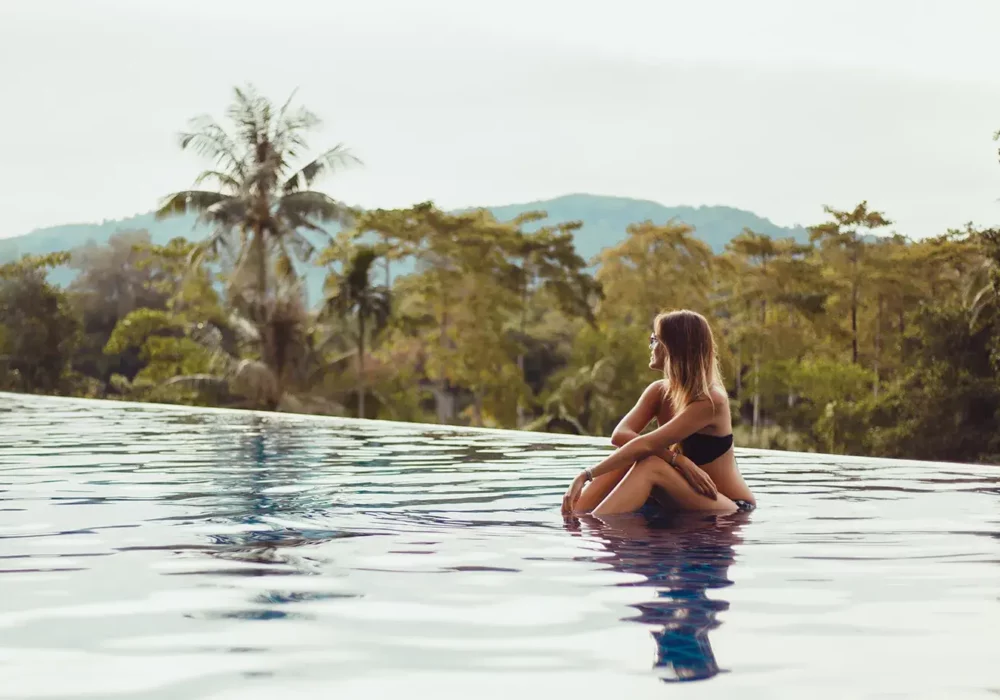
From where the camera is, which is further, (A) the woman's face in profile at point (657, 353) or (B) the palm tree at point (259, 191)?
(B) the palm tree at point (259, 191)

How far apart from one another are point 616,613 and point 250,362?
30.2 metres

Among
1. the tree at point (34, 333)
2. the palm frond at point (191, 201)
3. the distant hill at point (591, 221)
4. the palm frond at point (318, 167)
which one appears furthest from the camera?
the distant hill at point (591, 221)

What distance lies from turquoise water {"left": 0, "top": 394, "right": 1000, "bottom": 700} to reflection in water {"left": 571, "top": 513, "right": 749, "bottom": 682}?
17mm

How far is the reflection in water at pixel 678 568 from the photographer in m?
3.90

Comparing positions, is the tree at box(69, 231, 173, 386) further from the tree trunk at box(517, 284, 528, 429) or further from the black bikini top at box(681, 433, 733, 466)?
the black bikini top at box(681, 433, 733, 466)

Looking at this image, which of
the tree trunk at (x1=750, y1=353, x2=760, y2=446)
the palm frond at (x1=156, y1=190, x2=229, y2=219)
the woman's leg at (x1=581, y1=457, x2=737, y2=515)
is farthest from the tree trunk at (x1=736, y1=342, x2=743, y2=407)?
the woman's leg at (x1=581, y1=457, x2=737, y2=515)

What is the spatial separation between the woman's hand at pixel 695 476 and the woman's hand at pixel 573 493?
493mm

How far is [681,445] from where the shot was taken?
292 inches

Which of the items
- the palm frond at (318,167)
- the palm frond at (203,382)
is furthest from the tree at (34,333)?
the palm frond at (318,167)

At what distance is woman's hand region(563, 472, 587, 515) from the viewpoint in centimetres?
711

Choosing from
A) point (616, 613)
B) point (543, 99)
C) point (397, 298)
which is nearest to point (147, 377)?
point (397, 298)

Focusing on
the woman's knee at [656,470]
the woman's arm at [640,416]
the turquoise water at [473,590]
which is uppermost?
the woman's arm at [640,416]

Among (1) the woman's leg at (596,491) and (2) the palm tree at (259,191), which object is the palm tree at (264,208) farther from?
(1) the woman's leg at (596,491)

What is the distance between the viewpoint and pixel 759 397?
50969mm
